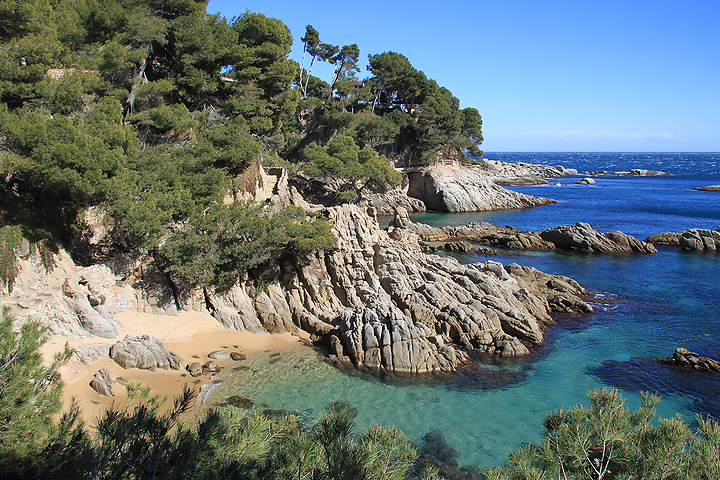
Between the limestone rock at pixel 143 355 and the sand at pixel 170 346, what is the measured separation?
228 millimetres

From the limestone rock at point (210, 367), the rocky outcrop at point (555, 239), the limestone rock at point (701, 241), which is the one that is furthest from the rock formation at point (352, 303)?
the limestone rock at point (701, 241)

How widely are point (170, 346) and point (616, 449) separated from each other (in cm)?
1616

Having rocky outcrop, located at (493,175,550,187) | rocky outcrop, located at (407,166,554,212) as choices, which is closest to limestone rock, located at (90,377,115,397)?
rocky outcrop, located at (407,166,554,212)

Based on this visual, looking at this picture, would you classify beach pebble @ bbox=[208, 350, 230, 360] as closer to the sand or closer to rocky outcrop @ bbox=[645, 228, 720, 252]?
the sand

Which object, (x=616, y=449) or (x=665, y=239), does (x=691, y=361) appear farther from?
Answer: (x=665, y=239)

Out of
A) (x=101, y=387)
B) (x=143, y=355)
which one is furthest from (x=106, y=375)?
(x=143, y=355)

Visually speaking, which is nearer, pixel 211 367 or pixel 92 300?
pixel 211 367

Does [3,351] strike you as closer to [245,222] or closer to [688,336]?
[245,222]

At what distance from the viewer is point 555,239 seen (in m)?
42.7

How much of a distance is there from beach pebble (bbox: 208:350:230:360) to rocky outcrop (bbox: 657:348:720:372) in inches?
730

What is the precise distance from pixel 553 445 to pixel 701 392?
1418 cm

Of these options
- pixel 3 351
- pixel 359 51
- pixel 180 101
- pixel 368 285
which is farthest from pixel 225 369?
pixel 359 51

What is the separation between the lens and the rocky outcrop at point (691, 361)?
1881 centimetres

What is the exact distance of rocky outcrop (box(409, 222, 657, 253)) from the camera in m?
40.5
